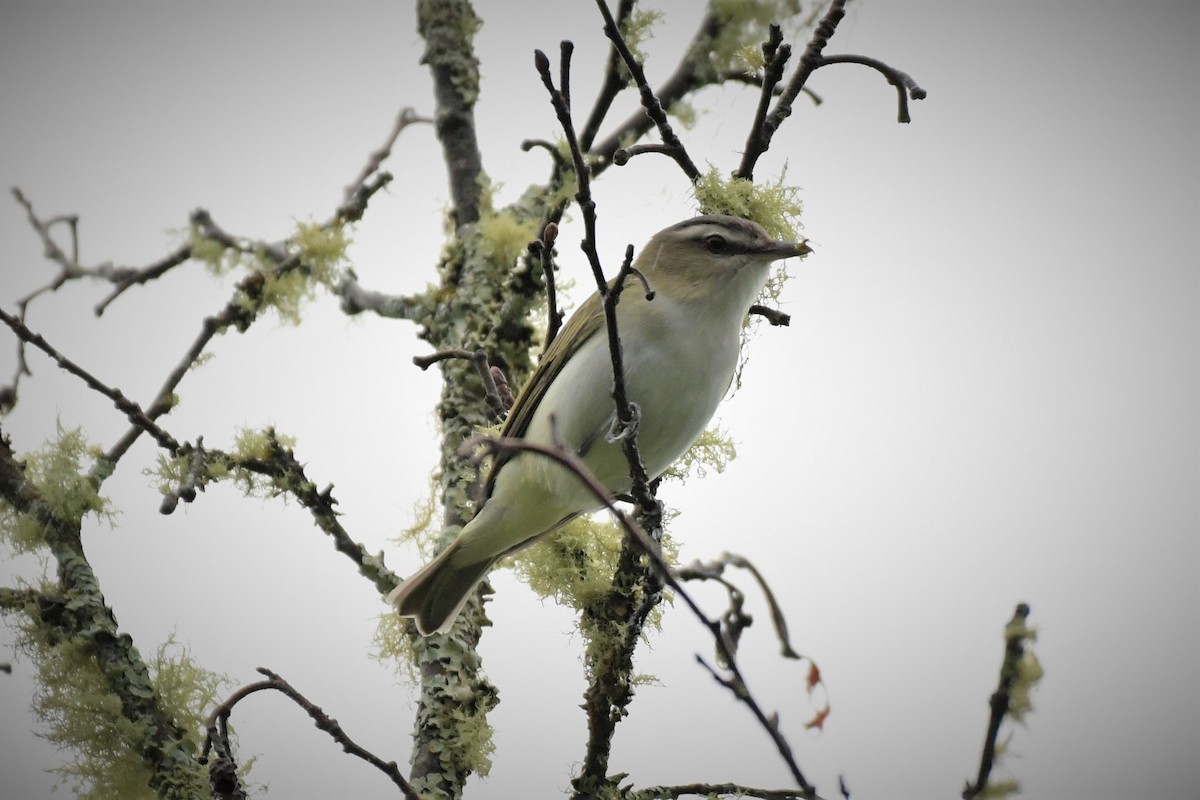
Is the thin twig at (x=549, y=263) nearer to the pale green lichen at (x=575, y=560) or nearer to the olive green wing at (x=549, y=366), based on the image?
the olive green wing at (x=549, y=366)

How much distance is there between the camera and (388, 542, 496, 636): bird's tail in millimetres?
3289

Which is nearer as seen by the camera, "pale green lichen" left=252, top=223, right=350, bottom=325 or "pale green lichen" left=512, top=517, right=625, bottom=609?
"pale green lichen" left=512, top=517, right=625, bottom=609

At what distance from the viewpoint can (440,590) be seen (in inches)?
132

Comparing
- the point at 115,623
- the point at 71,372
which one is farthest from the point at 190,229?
the point at 115,623

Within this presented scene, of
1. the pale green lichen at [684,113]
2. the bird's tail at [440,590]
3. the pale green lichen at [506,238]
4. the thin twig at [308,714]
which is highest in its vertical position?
the pale green lichen at [684,113]

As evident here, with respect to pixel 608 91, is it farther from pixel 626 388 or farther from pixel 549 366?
pixel 626 388

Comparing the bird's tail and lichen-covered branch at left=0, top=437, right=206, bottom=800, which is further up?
the bird's tail

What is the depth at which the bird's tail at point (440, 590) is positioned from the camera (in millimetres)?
3289

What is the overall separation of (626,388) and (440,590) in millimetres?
942

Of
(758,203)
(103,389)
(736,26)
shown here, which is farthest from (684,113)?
(103,389)

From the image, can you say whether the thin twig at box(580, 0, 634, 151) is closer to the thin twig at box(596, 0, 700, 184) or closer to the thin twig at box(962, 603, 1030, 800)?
the thin twig at box(596, 0, 700, 184)

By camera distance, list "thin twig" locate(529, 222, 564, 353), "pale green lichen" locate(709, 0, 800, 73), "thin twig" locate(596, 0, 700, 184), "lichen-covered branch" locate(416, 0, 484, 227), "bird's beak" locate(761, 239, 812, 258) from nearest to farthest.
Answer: "thin twig" locate(596, 0, 700, 184) → "thin twig" locate(529, 222, 564, 353) → "bird's beak" locate(761, 239, 812, 258) → "pale green lichen" locate(709, 0, 800, 73) → "lichen-covered branch" locate(416, 0, 484, 227)

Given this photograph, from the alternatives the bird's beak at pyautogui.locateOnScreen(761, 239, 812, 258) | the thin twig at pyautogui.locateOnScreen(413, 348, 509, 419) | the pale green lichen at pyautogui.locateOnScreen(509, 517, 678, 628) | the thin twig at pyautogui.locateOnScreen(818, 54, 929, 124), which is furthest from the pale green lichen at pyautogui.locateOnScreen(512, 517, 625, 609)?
the thin twig at pyautogui.locateOnScreen(818, 54, 929, 124)

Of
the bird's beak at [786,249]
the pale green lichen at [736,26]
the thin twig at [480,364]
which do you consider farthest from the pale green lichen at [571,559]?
the pale green lichen at [736,26]
